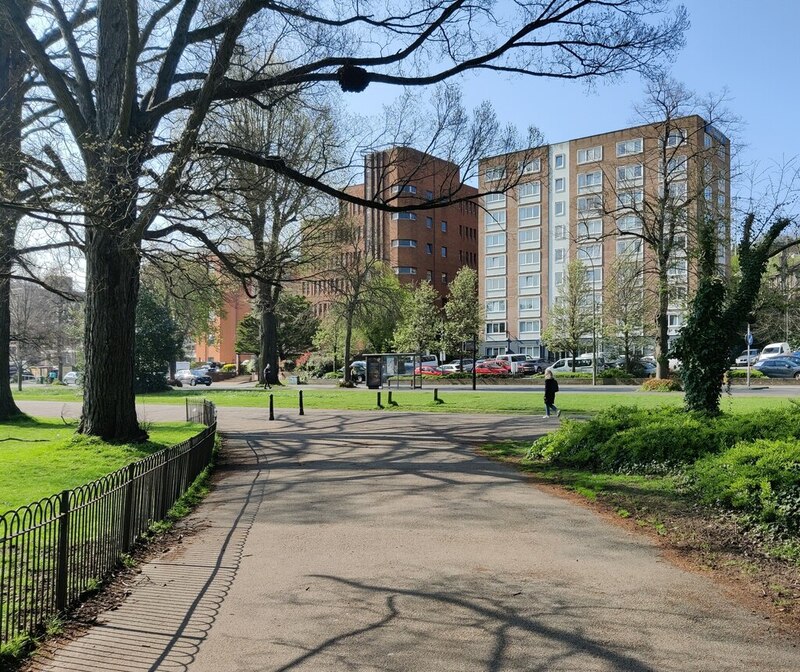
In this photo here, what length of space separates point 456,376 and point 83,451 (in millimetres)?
37860

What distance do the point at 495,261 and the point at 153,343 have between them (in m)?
49.5

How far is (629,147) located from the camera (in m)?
71.3

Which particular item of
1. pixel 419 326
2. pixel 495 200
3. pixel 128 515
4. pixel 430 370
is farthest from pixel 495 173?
pixel 495 200

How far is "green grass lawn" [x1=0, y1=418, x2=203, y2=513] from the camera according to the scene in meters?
9.74

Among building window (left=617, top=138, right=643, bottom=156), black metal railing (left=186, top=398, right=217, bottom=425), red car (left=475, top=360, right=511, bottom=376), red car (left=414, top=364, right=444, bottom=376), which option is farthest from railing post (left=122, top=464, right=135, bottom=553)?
building window (left=617, top=138, right=643, bottom=156)

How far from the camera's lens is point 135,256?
14133mm

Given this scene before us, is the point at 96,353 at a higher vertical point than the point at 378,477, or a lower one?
higher

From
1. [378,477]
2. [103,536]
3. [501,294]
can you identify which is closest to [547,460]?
[378,477]

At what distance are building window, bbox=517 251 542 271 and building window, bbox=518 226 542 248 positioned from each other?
3.39 feet

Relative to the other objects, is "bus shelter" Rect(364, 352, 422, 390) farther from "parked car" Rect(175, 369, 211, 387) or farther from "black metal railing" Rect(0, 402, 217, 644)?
"black metal railing" Rect(0, 402, 217, 644)

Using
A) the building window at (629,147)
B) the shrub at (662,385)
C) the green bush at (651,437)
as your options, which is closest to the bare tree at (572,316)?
the building window at (629,147)

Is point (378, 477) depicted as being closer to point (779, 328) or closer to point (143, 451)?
point (143, 451)

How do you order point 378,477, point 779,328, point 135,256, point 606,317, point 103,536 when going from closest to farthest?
point 103,536, point 378,477, point 135,256, point 779,328, point 606,317

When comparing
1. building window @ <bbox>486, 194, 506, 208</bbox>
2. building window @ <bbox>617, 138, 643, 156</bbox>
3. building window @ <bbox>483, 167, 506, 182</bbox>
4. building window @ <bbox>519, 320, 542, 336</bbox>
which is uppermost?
building window @ <bbox>617, 138, 643, 156</bbox>
